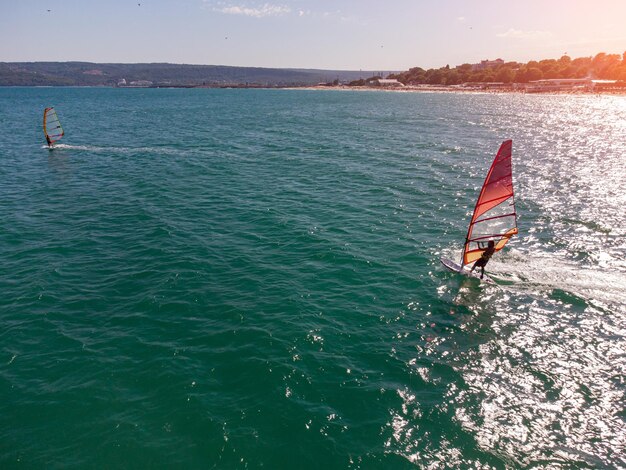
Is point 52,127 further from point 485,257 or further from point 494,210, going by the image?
point 485,257

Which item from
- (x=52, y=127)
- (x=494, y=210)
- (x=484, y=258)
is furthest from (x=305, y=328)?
(x=52, y=127)

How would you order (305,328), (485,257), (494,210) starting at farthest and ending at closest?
(494,210), (485,257), (305,328)

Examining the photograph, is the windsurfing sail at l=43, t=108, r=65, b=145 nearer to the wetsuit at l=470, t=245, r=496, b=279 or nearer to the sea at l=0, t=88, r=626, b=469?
the sea at l=0, t=88, r=626, b=469

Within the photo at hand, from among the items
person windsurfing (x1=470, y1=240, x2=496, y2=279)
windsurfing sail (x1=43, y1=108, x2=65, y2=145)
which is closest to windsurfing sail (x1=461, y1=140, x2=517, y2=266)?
person windsurfing (x1=470, y1=240, x2=496, y2=279)

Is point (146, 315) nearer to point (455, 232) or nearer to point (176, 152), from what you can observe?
point (455, 232)

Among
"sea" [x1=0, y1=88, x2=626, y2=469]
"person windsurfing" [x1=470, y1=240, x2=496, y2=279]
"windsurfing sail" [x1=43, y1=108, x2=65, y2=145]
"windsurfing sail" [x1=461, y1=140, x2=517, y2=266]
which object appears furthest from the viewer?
"windsurfing sail" [x1=43, y1=108, x2=65, y2=145]

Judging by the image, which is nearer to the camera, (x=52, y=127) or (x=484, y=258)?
(x=484, y=258)

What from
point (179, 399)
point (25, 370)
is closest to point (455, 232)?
point (179, 399)
